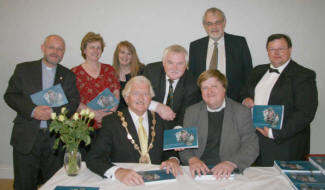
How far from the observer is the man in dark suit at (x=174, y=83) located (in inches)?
130

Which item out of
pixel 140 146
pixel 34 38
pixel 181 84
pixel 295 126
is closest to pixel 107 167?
pixel 140 146

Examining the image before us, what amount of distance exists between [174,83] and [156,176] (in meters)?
1.48

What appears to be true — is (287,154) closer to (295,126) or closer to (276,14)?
(295,126)

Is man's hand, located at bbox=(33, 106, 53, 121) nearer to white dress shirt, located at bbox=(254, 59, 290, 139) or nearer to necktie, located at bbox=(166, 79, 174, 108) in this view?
necktie, located at bbox=(166, 79, 174, 108)

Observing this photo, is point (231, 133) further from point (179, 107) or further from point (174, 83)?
point (174, 83)

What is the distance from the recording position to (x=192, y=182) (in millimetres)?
2225

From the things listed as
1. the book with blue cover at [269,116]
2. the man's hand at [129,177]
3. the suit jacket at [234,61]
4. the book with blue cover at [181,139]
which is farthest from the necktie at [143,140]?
the suit jacket at [234,61]

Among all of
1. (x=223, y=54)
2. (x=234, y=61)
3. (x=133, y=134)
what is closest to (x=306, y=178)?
(x=133, y=134)

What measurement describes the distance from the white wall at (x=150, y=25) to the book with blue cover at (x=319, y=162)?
9.02ft

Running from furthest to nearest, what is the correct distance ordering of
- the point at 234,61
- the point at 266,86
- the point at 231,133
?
the point at 234,61 → the point at 266,86 → the point at 231,133

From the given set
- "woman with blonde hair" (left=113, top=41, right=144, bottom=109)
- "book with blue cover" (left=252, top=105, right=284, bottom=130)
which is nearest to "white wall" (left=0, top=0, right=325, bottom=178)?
"woman with blonde hair" (left=113, top=41, right=144, bottom=109)

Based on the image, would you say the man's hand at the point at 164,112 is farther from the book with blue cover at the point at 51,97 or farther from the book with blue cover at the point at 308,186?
the book with blue cover at the point at 308,186

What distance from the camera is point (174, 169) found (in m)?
2.36

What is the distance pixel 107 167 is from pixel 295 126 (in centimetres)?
214
